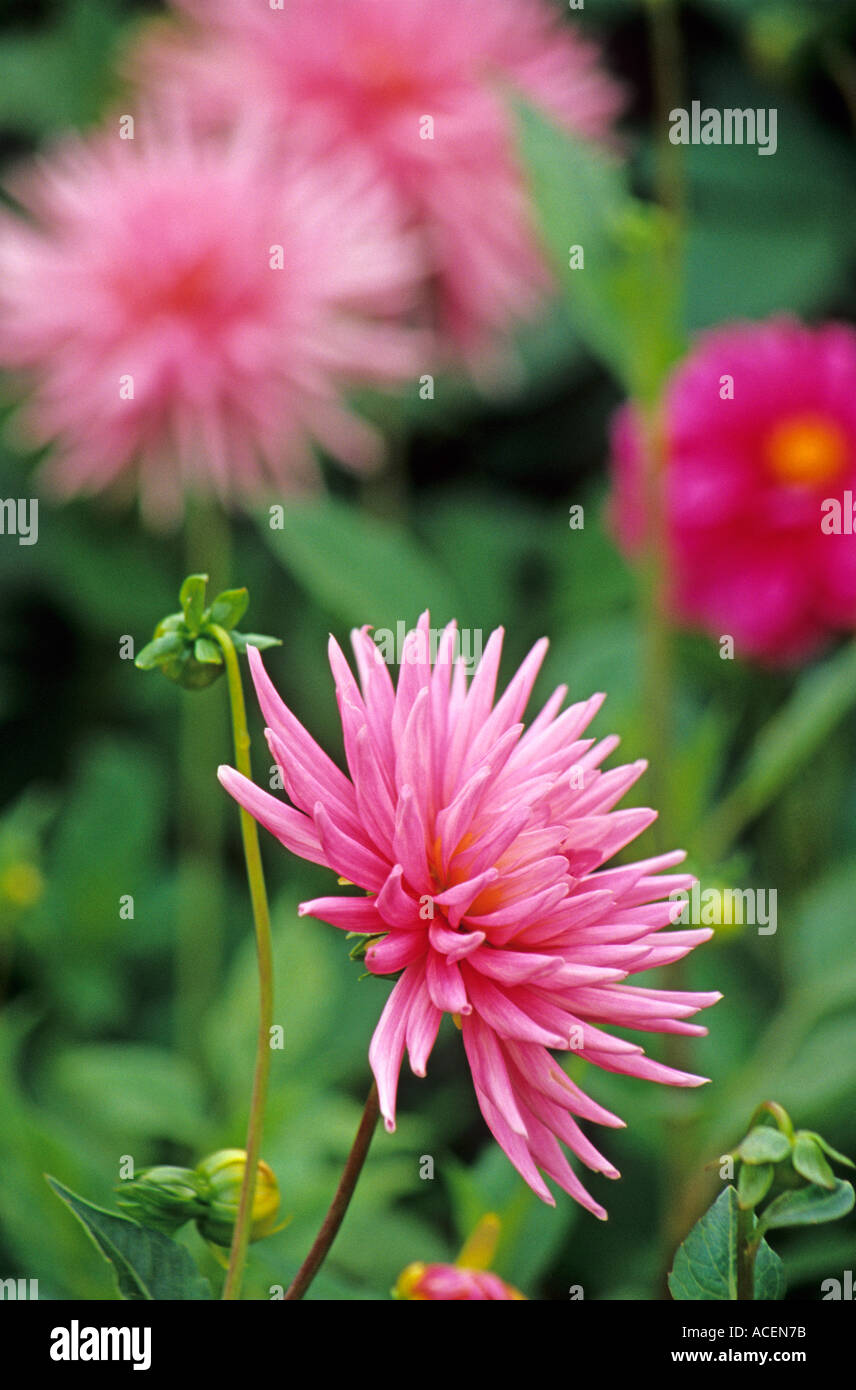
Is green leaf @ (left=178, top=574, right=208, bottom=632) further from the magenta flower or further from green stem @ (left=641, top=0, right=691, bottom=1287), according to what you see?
green stem @ (left=641, top=0, right=691, bottom=1287)

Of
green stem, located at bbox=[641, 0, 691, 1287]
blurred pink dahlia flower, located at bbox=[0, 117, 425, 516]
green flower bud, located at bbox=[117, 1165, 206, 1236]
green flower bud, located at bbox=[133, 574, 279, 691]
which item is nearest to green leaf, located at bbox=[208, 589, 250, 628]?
green flower bud, located at bbox=[133, 574, 279, 691]

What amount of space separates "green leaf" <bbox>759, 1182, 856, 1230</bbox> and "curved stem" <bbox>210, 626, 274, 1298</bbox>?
0.08 metres

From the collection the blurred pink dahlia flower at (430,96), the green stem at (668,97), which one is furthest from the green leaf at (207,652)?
the blurred pink dahlia flower at (430,96)

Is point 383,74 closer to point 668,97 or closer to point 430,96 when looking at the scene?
point 430,96

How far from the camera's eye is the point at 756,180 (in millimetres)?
927

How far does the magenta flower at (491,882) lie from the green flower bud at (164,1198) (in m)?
0.07

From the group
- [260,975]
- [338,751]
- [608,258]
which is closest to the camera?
[260,975]

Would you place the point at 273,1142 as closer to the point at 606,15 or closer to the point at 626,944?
the point at 626,944

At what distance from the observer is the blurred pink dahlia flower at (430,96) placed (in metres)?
0.73

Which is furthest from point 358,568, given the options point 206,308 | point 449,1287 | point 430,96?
point 449,1287

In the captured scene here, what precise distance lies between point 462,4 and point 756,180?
0.81ft

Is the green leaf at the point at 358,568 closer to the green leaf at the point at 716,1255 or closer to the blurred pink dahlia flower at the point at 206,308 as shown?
the blurred pink dahlia flower at the point at 206,308

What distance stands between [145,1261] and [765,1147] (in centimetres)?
11

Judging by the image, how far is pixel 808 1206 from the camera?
24 cm
